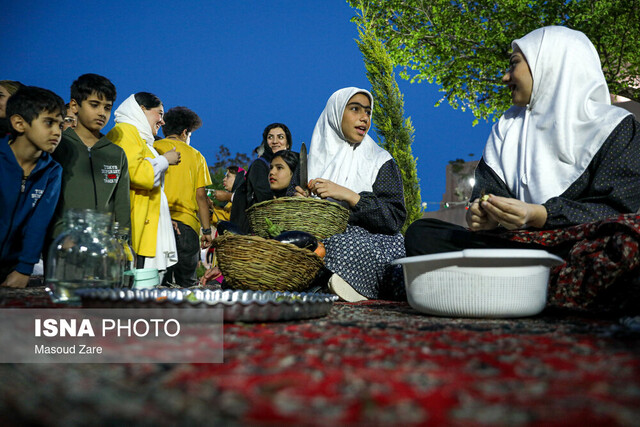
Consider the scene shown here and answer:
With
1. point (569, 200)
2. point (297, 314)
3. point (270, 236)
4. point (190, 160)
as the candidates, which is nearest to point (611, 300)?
point (569, 200)

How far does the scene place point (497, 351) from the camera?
3.52 ft

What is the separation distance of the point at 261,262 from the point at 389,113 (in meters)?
9.51

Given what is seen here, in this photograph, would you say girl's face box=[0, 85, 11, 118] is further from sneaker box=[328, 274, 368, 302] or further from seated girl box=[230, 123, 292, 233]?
sneaker box=[328, 274, 368, 302]

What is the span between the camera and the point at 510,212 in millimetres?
1982

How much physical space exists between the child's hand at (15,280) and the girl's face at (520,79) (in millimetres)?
2984

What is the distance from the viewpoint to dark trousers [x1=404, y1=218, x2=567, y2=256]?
2.25m

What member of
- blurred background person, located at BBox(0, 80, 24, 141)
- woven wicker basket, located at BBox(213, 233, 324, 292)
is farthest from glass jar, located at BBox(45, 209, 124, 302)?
blurred background person, located at BBox(0, 80, 24, 141)

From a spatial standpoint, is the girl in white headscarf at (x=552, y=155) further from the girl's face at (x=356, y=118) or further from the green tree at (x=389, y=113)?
the green tree at (x=389, y=113)

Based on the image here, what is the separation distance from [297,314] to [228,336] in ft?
1.24

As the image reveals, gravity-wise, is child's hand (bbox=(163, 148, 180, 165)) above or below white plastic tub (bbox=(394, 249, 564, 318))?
above

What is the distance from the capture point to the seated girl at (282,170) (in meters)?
3.84

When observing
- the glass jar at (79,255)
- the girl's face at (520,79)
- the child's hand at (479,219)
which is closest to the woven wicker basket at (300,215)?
the child's hand at (479,219)

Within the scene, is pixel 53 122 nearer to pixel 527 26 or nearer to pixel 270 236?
pixel 270 236

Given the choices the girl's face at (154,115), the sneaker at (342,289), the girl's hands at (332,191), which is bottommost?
the sneaker at (342,289)
